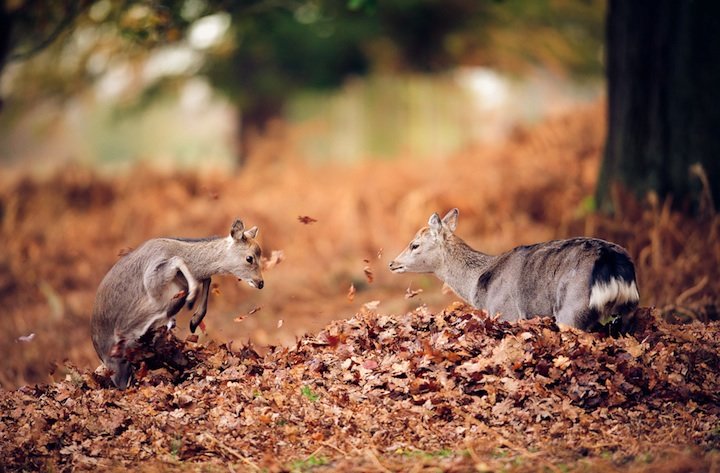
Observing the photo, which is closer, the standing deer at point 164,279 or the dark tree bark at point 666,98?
the standing deer at point 164,279

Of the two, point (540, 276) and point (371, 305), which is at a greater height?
point (540, 276)

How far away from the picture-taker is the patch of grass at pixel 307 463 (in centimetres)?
489

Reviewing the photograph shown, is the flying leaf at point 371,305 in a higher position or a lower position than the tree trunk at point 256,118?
higher

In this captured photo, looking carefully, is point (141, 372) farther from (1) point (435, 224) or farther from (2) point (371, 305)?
(1) point (435, 224)

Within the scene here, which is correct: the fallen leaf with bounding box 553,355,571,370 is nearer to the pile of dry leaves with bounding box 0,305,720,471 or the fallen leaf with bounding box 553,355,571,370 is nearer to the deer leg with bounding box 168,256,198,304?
the pile of dry leaves with bounding box 0,305,720,471

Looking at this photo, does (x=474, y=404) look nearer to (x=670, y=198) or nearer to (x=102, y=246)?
(x=670, y=198)

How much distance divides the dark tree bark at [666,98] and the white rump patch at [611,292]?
4.25m

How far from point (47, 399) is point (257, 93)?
54.5 feet

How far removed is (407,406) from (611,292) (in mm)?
1465

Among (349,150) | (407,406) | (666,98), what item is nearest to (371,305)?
(407,406)

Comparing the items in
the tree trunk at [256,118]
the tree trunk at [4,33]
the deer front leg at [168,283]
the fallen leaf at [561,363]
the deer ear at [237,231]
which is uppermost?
the tree trunk at [4,33]

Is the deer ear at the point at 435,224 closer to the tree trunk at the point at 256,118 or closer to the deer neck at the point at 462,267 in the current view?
the deer neck at the point at 462,267

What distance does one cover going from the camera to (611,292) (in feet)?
18.2

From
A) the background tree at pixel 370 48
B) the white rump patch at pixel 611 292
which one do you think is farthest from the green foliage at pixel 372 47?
the white rump patch at pixel 611 292
